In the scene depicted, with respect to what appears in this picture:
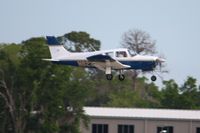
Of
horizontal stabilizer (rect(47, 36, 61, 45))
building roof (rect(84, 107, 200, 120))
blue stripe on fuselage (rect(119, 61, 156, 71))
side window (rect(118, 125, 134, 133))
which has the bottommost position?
side window (rect(118, 125, 134, 133))

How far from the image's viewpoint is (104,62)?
59.2m

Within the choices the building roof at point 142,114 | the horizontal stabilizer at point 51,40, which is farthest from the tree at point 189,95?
the horizontal stabilizer at point 51,40

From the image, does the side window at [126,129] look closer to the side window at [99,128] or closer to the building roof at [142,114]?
the building roof at [142,114]

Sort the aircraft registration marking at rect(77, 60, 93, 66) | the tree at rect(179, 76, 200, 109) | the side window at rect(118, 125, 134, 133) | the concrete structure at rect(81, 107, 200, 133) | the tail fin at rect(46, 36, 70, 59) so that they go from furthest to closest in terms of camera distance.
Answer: the tree at rect(179, 76, 200, 109) → the side window at rect(118, 125, 134, 133) → the concrete structure at rect(81, 107, 200, 133) → the tail fin at rect(46, 36, 70, 59) → the aircraft registration marking at rect(77, 60, 93, 66)

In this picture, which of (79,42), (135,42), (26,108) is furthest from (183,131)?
(79,42)

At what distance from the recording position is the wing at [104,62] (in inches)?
2290

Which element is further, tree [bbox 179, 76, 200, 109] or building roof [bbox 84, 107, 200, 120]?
tree [bbox 179, 76, 200, 109]

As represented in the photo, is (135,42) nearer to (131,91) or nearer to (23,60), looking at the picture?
(131,91)

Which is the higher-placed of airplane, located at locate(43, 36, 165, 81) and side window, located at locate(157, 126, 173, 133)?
airplane, located at locate(43, 36, 165, 81)

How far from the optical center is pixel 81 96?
284ft

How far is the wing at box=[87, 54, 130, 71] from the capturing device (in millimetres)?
58172

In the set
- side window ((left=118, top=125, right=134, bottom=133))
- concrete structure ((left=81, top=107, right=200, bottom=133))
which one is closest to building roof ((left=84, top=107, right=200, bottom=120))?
concrete structure ((left=81, top=107, right=200, bottom=133))

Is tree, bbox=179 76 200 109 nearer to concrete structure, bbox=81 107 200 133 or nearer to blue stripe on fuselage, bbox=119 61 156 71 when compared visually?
concrete structure, bbox=81 107 200 133

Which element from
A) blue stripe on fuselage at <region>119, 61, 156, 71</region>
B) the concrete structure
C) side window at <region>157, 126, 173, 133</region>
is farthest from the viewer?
the concrete structure
